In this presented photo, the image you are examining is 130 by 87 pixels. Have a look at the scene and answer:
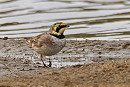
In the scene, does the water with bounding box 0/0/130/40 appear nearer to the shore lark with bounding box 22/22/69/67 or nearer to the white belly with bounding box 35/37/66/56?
the shore lark with bounding box 22/22/69/67

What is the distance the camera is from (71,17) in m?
18.6

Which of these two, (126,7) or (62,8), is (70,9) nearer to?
(62,8)

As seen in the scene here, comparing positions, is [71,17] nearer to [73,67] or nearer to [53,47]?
[53,47]

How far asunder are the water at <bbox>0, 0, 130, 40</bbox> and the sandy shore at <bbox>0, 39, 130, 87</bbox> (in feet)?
6.54

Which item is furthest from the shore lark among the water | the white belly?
the water

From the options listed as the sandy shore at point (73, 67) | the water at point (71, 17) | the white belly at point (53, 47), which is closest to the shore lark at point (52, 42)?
the white belly at point (53, 47)

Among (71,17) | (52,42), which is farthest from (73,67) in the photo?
(71,17)

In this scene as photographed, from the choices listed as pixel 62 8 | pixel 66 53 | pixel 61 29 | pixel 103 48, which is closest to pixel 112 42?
pixel 103 48

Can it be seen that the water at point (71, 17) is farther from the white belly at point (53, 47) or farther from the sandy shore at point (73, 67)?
the white belly at point (53, 47)

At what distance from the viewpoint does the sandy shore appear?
27.9ft

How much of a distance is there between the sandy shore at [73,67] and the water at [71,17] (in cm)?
199

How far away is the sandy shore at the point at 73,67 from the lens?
849 cm

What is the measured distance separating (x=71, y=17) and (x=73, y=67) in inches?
340

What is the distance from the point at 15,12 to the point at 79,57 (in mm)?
8064
